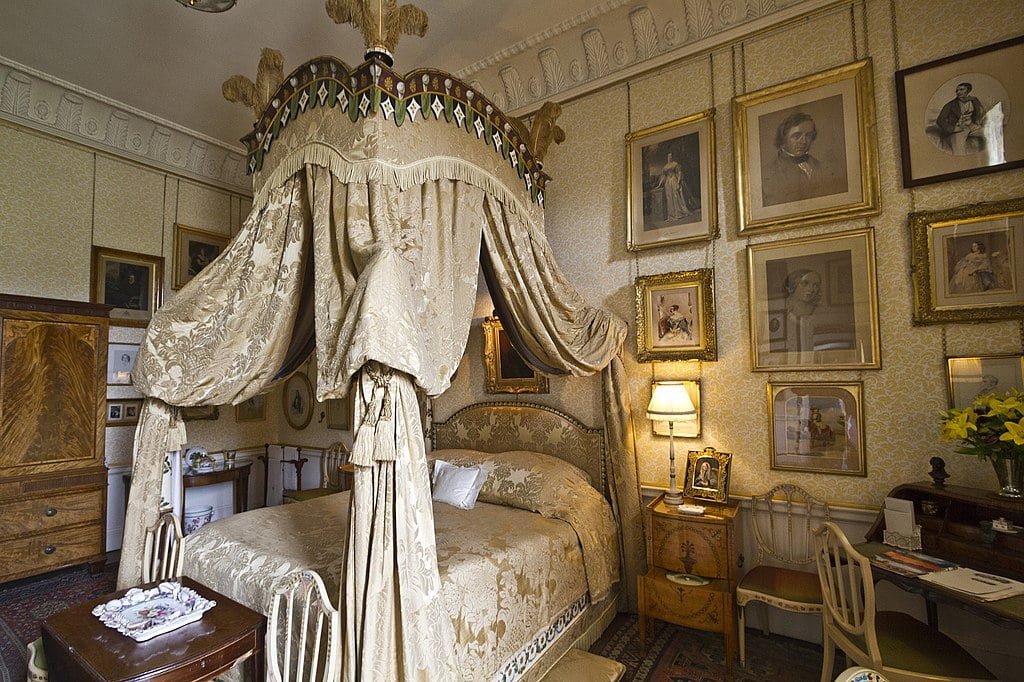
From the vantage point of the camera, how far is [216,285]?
2.26m

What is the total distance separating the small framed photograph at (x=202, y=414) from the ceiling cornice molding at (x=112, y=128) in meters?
2.52

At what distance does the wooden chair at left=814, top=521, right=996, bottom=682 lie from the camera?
2037 mm

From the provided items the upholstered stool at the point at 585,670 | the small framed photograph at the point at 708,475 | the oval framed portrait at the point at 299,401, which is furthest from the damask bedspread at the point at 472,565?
the oval framed portrait at the point at 299,401

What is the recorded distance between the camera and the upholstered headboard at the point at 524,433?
378 centimetres

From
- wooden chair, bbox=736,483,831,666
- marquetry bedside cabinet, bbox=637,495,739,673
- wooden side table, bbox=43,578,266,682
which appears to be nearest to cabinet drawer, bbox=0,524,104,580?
wooden side table, bbox=43,578,266,682

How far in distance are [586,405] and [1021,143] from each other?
2.92 meters

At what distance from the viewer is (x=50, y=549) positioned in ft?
13.1

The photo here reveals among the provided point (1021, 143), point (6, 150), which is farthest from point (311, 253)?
point (6, 150)

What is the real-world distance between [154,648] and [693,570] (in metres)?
2.67

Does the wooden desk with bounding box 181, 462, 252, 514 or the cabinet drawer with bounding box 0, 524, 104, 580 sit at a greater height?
the wooden desk with bounding box 181, 462, 252, 514

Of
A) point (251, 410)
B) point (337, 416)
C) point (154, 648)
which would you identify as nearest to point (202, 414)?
point (251, 410)

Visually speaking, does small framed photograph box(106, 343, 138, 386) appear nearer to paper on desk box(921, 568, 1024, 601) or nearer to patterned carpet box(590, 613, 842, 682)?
patterned carpet box(590, 613, 842, 682)

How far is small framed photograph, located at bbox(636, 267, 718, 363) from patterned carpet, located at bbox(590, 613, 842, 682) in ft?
5.91

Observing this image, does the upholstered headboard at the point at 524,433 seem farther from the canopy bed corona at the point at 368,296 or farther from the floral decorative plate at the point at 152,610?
the floral decorative plate at the point at 152,610
